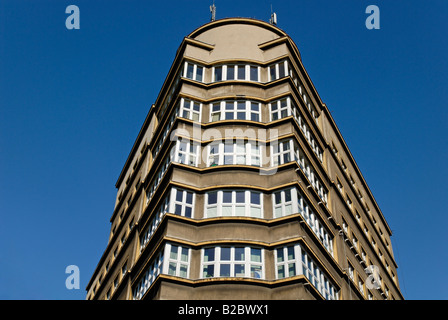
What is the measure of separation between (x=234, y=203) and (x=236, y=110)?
7.81 meters

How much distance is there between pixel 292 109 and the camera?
117 ft

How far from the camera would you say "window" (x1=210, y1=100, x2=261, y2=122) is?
34688 mm

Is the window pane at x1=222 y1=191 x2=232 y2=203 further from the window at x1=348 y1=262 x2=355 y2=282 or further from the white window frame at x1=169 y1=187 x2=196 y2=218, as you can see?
the window at x1=348 y1=262 x2=355 y2=282

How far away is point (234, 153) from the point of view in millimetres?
32188

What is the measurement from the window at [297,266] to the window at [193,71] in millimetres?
15470

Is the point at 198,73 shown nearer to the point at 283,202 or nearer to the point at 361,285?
the point at 283,202

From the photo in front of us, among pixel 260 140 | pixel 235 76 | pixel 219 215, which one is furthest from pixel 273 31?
pixel 219 215

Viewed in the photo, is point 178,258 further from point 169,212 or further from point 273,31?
point 273,31

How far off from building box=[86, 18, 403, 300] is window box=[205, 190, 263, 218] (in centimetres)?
6

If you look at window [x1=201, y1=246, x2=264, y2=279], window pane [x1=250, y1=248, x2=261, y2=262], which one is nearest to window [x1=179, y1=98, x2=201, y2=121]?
window [x1=201, y1=246, x2=264, y2=279]

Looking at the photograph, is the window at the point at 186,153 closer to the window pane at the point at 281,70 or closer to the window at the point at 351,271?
the window pane at the point at 281,70

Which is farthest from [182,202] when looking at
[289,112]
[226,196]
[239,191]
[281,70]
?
[281,70]

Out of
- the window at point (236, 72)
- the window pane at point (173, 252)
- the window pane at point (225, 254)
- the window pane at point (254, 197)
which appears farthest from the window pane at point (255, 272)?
the window at point (236, 72)
